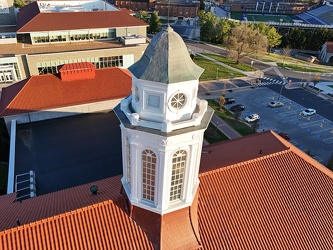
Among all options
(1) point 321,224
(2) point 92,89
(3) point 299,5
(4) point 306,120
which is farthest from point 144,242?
(3) point 299,5

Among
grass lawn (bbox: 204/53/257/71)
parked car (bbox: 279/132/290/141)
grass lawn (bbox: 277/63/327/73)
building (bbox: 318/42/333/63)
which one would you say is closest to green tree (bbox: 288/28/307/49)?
building (bbox: 318/42/333/63)

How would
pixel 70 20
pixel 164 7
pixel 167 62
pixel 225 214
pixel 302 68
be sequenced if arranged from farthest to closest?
pixel 164 7
pixel 302 68
pixel 70 20
pixel 225 214
pixel 167 62

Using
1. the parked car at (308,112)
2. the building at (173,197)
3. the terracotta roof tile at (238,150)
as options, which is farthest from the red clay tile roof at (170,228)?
the parked car at (308,112)

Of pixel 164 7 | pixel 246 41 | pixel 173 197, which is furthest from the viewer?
pixel 164 7

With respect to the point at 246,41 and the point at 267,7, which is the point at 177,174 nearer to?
the point at 246,41

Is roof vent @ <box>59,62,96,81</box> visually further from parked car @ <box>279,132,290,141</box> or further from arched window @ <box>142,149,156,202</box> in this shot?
parked car @ <box>279,132,290,141</box>

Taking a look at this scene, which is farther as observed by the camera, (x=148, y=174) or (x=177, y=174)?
(x=177, y=174)

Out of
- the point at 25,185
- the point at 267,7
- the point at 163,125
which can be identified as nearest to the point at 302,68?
the point at 25,185
